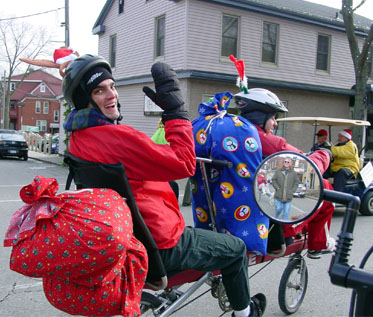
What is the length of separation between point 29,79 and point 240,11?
60856 mm

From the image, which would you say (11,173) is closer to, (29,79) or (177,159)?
(177,159)

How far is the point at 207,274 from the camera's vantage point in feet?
9.36

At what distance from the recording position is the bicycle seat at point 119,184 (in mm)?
2096

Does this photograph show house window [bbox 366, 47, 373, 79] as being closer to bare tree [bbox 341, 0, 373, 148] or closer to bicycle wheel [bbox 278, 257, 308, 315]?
bare tree [bbox 341, 0, 373, 148]

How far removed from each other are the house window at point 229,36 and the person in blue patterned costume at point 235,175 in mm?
13840

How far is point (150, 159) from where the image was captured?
2131mm

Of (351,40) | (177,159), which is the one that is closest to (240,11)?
(351,40)

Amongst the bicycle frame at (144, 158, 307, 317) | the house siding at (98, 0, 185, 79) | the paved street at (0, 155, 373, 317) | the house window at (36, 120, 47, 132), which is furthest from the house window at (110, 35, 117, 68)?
the house window at (36, 120, 47, 132)

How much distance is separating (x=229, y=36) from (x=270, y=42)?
6.92ft

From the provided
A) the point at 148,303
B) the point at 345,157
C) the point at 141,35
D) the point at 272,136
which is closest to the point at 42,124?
the point at 141,35

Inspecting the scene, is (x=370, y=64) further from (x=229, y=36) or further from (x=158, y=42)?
(x=158, y=42)

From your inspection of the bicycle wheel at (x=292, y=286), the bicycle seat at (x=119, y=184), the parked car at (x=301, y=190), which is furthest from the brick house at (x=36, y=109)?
the parked car at (x=301, y=190)

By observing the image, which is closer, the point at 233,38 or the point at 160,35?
the point at 233,38

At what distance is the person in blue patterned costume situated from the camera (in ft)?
9.25
